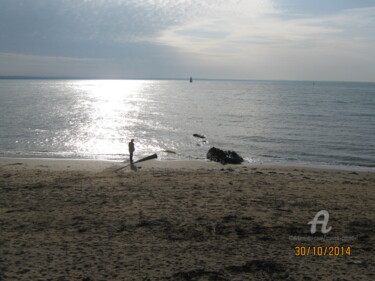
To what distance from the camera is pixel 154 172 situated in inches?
695

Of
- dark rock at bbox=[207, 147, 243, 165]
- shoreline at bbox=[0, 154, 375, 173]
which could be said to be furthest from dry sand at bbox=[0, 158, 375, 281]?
dark rock at bbox=[207, 147, 243, 165]

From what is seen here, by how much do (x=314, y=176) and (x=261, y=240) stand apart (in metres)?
10.6

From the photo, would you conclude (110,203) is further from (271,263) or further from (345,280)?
(345,280)
